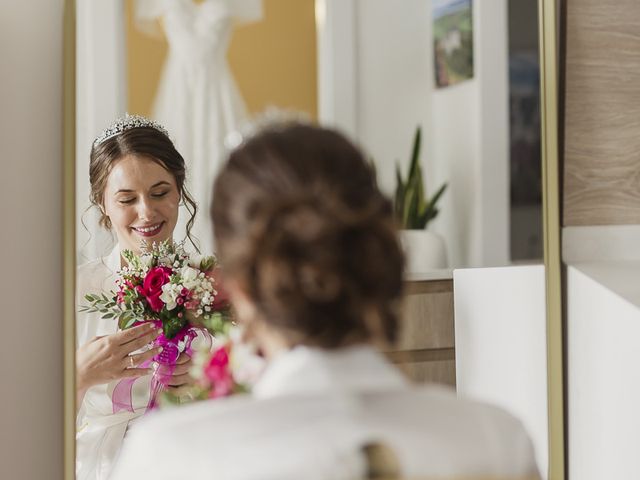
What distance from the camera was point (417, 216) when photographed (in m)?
1.59

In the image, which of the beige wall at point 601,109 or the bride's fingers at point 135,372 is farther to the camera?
the beige wall at point 601,109

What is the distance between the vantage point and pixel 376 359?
84 cm

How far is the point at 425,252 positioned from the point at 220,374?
27.4 inches

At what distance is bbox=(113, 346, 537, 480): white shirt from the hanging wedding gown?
70 centimetres

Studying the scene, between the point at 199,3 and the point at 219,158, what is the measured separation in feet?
0.92

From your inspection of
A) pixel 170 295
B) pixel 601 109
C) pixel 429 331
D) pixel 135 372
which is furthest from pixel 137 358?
pixel 601 109

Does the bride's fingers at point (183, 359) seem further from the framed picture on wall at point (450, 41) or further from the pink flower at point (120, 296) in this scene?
the framed picture on wall at point (450, 41)

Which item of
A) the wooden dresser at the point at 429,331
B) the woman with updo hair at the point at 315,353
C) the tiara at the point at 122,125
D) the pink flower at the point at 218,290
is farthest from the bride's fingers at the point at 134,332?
the woman with updo hair at the point at 315,353

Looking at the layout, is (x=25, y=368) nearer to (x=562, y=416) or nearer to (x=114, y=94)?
(x=114, y=94)

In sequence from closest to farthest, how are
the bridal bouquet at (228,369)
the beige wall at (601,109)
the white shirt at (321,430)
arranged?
the white shirt at (321,430), the bridal bouquet at (228,369), the beige wall at (601,109)

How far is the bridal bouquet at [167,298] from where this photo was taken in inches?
58.2

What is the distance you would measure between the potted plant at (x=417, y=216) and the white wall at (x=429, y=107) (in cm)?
2

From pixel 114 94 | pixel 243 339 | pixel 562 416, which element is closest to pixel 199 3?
pixel 114 94

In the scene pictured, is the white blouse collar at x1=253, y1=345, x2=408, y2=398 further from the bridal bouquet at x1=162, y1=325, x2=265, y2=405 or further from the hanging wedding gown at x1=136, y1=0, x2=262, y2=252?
the hanging wedding gown at x1=136, y1=0, x2=262, y2=252
